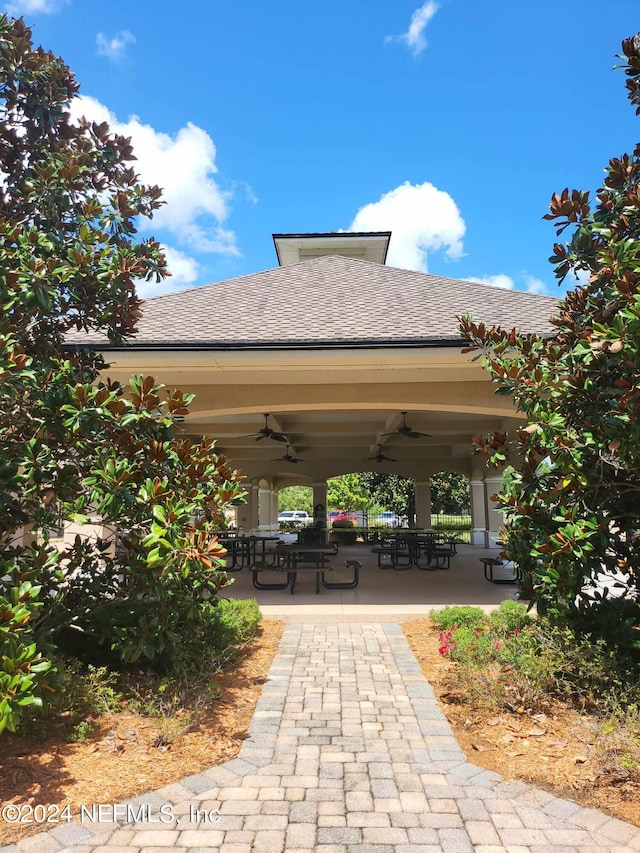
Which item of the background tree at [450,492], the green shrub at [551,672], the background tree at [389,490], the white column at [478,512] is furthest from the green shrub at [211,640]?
the background tree at [450,492]

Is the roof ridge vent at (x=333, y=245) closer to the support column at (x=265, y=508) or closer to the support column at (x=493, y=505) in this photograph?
the support column at (x=493, y=505)

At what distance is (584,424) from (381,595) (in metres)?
6.47

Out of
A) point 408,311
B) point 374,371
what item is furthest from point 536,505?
point 408,311

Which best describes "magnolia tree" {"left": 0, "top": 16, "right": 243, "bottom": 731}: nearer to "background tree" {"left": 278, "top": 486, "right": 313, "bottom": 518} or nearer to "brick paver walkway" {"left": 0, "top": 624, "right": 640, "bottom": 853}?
"brick paver walkway" {"left": 0, "top": 624, "right": 640, "bottom": 853}

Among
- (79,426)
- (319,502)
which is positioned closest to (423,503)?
(319,502)

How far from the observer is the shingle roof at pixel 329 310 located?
7.32m

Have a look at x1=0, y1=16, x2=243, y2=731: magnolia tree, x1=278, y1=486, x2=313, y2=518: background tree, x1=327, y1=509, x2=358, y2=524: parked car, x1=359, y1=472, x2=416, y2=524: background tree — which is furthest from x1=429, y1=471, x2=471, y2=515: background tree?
x1=0, y1=16, x2=243, y2=731: magnolia tree

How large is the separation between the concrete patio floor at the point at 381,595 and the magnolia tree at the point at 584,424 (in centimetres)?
382

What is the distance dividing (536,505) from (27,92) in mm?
5831

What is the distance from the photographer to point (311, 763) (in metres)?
3.59

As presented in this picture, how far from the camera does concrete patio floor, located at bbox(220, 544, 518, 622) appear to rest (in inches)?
324

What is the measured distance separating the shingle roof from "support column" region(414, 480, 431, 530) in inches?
482

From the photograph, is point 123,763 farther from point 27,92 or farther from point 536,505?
point 27,92

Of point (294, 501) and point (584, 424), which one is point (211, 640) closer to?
point (584, 424)
